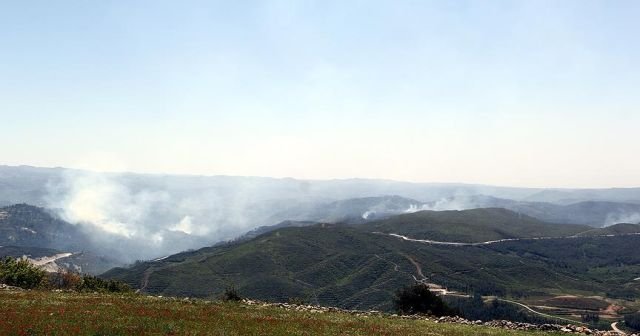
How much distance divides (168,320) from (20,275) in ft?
145

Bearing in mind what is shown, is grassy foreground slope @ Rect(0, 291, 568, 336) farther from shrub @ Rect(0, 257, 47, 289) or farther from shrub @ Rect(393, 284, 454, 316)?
shrub @ Rect(393, 284, 454, 316)

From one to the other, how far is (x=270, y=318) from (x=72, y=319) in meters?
15.0

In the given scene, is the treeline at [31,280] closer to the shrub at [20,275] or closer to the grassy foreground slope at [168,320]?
the shrub at [20,275]

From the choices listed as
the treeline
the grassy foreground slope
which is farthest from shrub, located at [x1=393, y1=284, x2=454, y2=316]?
the treeline

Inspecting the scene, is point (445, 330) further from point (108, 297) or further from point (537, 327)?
point (108, 297)

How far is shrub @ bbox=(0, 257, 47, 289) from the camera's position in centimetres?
6257

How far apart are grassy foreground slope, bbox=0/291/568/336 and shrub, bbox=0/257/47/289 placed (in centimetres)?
1971

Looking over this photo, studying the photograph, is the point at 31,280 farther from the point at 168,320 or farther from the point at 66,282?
the point at 66,282

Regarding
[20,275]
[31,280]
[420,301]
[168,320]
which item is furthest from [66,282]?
[168,320]

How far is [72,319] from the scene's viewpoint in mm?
33281

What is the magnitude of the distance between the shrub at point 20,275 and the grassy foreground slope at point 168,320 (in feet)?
64.7

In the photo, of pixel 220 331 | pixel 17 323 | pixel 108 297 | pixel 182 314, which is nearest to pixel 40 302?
pixel 108 297

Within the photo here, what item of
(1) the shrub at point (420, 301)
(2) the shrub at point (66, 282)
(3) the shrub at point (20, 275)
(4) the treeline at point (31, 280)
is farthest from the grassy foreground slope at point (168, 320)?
(1) the shrub at point (420, 301)

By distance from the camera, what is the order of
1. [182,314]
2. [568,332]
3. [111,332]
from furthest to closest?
[568,332]
[182,314]
[111,332]
